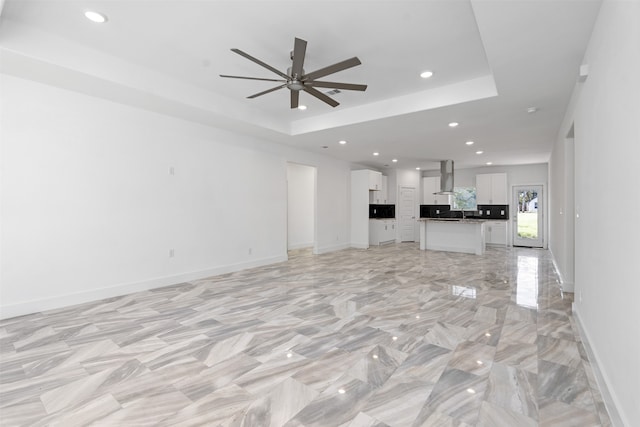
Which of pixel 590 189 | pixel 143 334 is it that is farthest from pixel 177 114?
pixel 590 189

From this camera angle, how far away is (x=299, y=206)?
9.21m

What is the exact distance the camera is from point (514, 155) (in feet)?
26.0

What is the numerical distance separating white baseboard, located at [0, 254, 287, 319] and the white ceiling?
2562mm

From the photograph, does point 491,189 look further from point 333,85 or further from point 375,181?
point 333,85

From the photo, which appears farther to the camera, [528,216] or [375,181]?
[528,216]

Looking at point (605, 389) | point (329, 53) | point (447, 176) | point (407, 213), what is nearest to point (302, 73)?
point (329, 53)

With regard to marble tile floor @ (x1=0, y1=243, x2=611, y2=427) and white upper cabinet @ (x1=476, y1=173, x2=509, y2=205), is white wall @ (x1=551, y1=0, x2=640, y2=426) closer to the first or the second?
marble tile floor @ (x1=0, y1=243, x2=611, y2=427)

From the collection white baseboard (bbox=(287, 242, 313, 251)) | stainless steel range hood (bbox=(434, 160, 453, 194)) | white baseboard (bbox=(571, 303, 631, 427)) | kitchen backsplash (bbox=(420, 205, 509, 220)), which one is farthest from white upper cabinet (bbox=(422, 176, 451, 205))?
white baseboard (bbox=(571, 303, 631, 427))

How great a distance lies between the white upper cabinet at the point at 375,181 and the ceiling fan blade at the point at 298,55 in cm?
636

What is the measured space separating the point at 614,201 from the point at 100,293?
5.31 m

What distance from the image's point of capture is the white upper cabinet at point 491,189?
961cm

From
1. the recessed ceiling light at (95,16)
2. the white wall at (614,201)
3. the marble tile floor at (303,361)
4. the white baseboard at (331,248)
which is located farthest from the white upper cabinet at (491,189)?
the recessed ceiling light at (95,16)

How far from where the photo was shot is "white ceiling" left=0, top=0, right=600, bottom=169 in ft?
8.29

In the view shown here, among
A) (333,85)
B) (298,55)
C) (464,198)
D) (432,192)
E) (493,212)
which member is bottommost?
(493,212)
